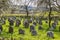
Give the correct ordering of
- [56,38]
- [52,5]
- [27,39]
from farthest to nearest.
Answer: [52,5]
[56,38]
[27,39]

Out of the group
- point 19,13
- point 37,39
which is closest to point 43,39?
point 37,39

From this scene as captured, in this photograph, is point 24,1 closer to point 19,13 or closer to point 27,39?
point 19,13

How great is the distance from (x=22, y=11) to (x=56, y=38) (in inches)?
1419

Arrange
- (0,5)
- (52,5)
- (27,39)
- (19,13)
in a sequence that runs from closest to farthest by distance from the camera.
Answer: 1. (27,39)
2. (0,5)
3. (52,5)
4. (19,13)

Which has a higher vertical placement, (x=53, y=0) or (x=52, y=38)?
(x=53, y=0)

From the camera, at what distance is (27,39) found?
61.5 ft

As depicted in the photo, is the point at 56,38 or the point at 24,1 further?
the point at 24,1

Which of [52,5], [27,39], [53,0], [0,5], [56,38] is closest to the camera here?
[27,39]

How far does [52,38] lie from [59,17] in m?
22.7

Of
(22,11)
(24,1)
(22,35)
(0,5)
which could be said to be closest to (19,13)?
(22,11)

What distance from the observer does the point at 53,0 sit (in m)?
27.6

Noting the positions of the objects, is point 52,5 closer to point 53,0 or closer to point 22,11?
point 53,0

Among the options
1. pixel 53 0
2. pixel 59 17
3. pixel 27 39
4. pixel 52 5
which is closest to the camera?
pixel 27 39

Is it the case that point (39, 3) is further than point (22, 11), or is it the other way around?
point (22, 11)
